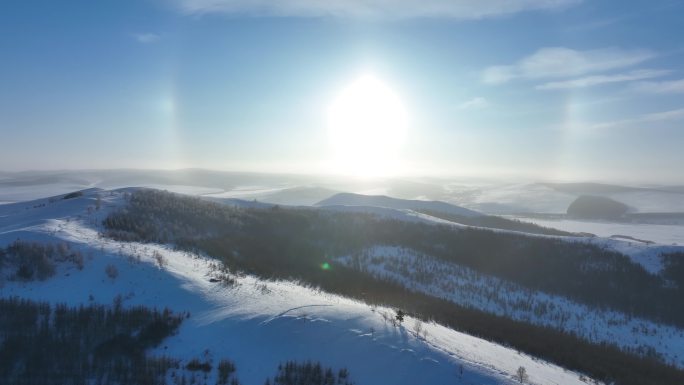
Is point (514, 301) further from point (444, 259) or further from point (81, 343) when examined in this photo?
point (81, 343)

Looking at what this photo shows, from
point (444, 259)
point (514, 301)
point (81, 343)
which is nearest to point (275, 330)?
point (81, 343)

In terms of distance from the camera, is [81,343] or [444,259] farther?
[444,259]

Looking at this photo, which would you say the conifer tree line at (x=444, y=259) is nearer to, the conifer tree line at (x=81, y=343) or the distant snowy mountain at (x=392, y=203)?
the conifer tree line at (x=81, y=343)

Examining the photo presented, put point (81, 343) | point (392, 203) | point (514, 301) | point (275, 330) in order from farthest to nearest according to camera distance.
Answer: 1. point (392, 203)
2. point (514, 301)
3. point (275, 330)
4. point (81, 343)

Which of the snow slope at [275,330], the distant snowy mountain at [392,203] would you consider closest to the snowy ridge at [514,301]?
the snow slope at [275,330]

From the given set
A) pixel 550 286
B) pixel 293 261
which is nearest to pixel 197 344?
pixel 293 261

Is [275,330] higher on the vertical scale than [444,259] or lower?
higher

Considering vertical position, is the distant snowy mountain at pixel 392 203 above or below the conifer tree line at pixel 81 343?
below

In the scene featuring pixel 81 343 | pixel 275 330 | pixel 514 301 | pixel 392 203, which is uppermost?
pixel 275 330

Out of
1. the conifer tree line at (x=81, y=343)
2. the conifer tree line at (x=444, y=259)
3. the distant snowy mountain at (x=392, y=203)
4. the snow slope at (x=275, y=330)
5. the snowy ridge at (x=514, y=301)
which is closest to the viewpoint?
the snow slope at (x=275, y=330)

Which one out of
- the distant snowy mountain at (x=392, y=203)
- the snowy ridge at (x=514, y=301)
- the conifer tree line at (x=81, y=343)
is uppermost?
the conifer tree line at (x=81, y=343)
